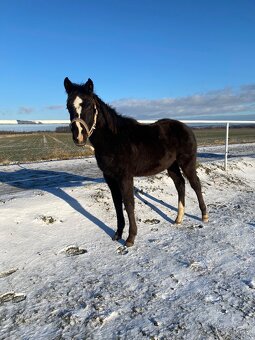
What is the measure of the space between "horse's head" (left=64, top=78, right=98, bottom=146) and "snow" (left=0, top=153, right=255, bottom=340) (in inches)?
62.6

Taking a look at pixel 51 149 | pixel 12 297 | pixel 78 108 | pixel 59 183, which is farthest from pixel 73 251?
pixel 51 149

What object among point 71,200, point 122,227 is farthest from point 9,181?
point 122,227

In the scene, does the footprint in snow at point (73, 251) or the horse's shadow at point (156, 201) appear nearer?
the footprint in snow at point (73, 251)

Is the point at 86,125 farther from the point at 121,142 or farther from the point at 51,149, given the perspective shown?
the point at 51,149

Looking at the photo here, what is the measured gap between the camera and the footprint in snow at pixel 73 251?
4168 millimetres

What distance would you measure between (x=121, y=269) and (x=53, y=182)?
201 inches

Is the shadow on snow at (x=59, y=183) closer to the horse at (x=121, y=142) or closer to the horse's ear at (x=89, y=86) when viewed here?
the horse at (x=121, y=142)

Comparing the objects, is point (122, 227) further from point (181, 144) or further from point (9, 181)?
point (9, 181)

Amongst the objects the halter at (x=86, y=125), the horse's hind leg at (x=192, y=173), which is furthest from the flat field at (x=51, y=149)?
the horse's hind leg at (x=192, y=173)

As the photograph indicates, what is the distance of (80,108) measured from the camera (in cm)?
384

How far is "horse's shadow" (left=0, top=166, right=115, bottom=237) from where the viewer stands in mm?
5523

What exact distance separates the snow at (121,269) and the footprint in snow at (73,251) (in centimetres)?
1

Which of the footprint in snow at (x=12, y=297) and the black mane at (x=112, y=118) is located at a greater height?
the black mane at (x=112, y=118)

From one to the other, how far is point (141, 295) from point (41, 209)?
276 centimetres
